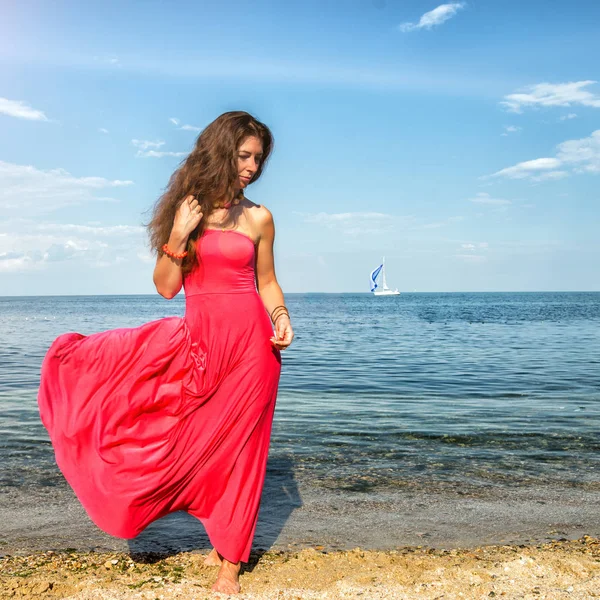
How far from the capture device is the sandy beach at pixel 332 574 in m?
3.55

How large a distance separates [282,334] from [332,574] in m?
1.49

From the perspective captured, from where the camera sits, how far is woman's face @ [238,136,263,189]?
3.53 metres

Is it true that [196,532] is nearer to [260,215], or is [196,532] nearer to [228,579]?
[228,579]

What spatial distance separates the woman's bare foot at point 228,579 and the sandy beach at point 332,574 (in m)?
0.06

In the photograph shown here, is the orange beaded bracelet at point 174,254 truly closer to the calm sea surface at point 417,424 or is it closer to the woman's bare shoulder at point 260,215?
the woman's bare shoulder at point 260,215

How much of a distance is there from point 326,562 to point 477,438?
4.37 metres

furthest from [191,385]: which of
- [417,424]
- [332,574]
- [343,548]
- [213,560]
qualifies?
[417,424]

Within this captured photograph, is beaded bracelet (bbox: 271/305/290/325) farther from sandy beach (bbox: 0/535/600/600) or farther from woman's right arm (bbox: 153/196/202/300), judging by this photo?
sandy beach (bbox: 0/535/600/600)

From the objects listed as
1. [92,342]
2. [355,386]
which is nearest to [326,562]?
[92,342]

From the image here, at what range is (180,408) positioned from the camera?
3.48m

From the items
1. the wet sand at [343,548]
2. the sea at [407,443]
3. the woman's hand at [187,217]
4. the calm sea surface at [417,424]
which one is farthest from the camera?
the calm sea surface at [417,424]

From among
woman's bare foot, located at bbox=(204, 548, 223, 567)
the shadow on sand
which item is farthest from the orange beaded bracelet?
the shadow on sand

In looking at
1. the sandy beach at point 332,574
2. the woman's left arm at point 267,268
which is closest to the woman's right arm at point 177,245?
the woman's left arm at point 267,268

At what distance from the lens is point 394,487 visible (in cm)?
590
